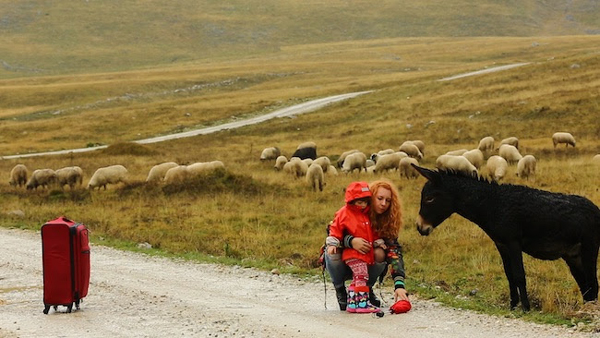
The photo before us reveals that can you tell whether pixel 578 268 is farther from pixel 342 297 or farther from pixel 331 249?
pixel 331 249

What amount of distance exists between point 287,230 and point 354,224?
9.55 m

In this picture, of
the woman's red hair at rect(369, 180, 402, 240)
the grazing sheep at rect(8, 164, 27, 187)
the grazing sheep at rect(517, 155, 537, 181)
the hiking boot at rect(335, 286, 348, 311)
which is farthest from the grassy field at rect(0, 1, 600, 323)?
the woman's red hair at rect(369, 180, 402, 240)

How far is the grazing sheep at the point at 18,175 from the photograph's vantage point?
3403cm

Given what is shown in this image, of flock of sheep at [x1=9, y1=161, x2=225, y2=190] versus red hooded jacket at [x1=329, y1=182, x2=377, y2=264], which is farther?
flock of sheep at [x1=9, y1=161, x2=225, y2=190]

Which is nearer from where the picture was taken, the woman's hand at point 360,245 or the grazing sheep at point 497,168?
the woman's hand at point 360,245

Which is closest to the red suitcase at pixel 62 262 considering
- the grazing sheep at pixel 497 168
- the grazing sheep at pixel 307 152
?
the grazing sheep at pixel 497 168

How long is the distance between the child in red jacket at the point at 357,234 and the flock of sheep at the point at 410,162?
14148 mm

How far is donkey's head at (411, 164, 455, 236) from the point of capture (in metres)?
10.5

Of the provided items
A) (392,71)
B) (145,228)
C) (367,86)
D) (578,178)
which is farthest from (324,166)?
(392,71)

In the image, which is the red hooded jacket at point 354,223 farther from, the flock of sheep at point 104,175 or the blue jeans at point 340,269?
the flock of sheep at point 104,175

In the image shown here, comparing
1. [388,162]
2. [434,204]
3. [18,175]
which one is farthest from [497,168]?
[18,175]

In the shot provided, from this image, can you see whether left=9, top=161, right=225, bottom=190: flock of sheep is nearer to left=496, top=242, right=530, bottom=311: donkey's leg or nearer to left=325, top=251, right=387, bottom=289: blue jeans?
left=325, top=251, right=387, bottom=289: blue jeans

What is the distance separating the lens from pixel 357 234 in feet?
32.9

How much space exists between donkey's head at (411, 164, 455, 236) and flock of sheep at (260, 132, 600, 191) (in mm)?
13411
